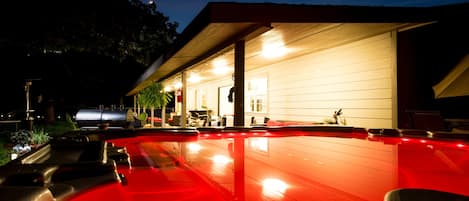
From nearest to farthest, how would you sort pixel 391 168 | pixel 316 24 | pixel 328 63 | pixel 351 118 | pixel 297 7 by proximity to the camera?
pixel 391 168 → pixel 297 7 → pixel 316 24 → pixel 351 118 → pixel 328 63

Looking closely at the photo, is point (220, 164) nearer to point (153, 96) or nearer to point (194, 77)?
point (153, 96)

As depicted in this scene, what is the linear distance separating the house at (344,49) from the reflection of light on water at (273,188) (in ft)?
8.50

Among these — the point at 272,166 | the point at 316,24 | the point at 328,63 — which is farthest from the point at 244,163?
the point at 328,63

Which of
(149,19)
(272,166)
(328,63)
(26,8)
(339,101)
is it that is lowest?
(272,166)

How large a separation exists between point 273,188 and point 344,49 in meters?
5.75

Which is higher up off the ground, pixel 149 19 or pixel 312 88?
pixel 149 19

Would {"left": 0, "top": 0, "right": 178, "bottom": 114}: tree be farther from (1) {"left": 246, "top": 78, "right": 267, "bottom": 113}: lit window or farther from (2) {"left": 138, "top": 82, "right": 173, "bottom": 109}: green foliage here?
(1) {"left": 246, "top": 78, "right": 267, "bottom": 113}: lit window

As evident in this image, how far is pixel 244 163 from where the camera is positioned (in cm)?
345

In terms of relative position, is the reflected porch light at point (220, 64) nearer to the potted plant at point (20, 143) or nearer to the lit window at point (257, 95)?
the lit window at point (257, 95)

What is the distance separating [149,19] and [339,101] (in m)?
5.55

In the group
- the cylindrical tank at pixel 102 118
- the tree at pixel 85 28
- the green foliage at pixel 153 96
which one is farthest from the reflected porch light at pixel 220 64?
the cylindrical tank at pixel 102 118

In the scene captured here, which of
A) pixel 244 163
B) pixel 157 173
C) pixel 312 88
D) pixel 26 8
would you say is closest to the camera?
pixel 157 173

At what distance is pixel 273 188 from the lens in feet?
7.97

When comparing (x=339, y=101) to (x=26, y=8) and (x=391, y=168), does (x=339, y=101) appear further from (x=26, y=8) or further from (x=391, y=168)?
(x=26, y=8)
